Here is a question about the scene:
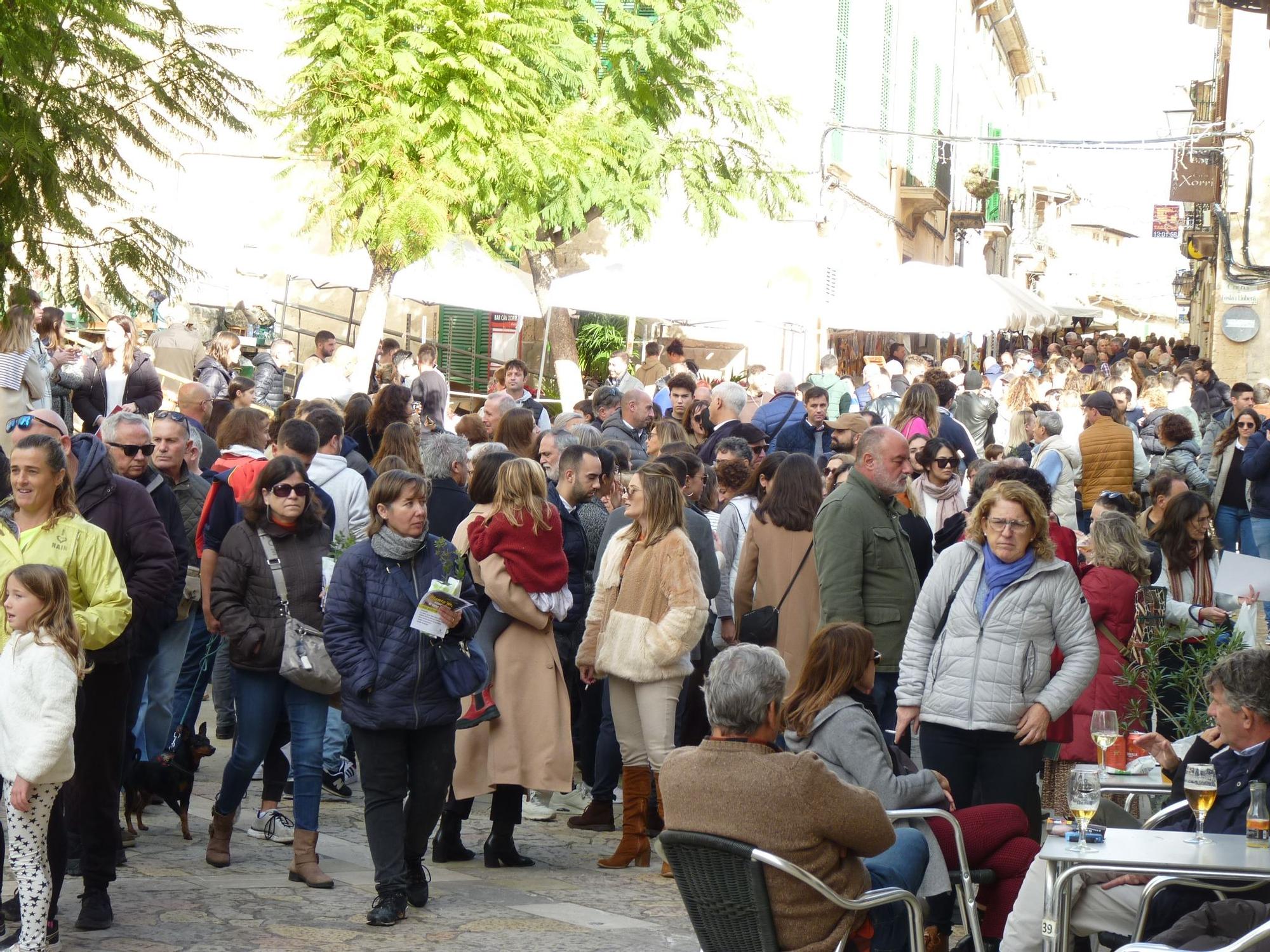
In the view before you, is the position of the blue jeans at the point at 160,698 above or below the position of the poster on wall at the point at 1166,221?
below

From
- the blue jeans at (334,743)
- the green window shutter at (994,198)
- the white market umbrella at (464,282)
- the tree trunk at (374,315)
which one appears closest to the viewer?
the blue jeans at (334,743)

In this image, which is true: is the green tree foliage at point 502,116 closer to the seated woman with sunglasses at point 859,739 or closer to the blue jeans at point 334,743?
the blue jeans at point 334,743

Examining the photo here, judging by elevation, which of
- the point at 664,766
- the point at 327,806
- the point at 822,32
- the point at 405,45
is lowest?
the point at 327,806

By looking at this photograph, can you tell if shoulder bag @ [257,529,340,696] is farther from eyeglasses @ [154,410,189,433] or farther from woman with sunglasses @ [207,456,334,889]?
eyeglasses @ [154,410,189,433]

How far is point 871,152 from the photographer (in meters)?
29.3

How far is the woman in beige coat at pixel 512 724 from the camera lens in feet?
22.6

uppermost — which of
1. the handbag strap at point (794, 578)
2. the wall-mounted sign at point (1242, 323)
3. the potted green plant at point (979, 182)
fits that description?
the potted green plant at point (979, 182)

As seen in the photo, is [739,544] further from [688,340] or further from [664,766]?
[688,340]

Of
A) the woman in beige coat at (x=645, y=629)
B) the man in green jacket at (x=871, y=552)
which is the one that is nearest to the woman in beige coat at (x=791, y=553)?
the man in green jacket at (x=871, y=552)

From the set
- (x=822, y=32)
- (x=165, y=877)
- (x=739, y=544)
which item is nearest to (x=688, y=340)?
(x=822, y=32)

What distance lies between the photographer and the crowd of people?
512 centimetres

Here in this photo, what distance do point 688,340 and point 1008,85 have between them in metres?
36.7

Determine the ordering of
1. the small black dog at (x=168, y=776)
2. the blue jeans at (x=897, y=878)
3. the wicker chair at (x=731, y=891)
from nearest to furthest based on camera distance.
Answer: the wicker chair at (x=731, y=891)
the blue jeans at (x=897, y=878)
the small black dog at (x=168, y=776)

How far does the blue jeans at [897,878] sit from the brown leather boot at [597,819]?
2987 millimetres
